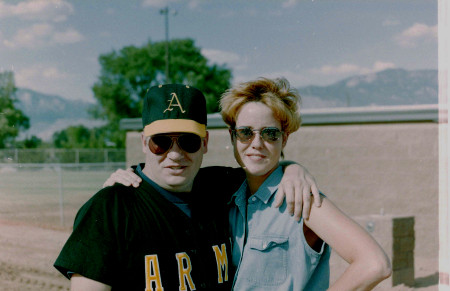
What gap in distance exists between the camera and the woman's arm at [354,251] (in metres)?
1.85

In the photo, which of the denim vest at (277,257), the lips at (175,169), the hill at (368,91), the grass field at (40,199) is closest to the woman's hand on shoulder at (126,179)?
the lips at (175,169)

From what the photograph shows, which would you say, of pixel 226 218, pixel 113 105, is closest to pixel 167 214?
pixel 226 218

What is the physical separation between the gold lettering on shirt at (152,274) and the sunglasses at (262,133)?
2.38 feet

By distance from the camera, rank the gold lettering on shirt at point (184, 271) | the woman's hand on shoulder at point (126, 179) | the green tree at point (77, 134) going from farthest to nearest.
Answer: the green tree at point (77, 134) → the woman's hand on shoulder at point (126, 179) → the gold lettering on shirt at point (184, 271)

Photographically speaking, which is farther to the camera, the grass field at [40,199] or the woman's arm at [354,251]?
the grass field at [40,199]

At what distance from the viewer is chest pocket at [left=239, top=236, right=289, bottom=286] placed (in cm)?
206

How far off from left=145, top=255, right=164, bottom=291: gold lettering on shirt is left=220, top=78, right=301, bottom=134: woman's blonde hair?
2.64 ft

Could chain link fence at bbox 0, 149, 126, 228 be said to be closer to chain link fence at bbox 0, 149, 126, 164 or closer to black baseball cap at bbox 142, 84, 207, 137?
chain link fence at bbox 0, 149, 126, 164

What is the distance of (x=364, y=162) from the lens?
814cm

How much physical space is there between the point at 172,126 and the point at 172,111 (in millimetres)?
62

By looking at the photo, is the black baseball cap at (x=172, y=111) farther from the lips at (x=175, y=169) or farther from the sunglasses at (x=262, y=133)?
the sunglasses at (x=262, y=133)

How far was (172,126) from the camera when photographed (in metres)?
1.97

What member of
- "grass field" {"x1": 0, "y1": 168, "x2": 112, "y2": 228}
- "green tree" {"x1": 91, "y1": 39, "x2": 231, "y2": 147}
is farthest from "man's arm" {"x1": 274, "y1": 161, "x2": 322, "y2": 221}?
"green tree" {"x1": 91, "y1": 39, "x2": 231, "y2": 147}

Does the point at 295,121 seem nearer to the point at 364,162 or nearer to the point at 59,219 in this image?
the point at 364,162
